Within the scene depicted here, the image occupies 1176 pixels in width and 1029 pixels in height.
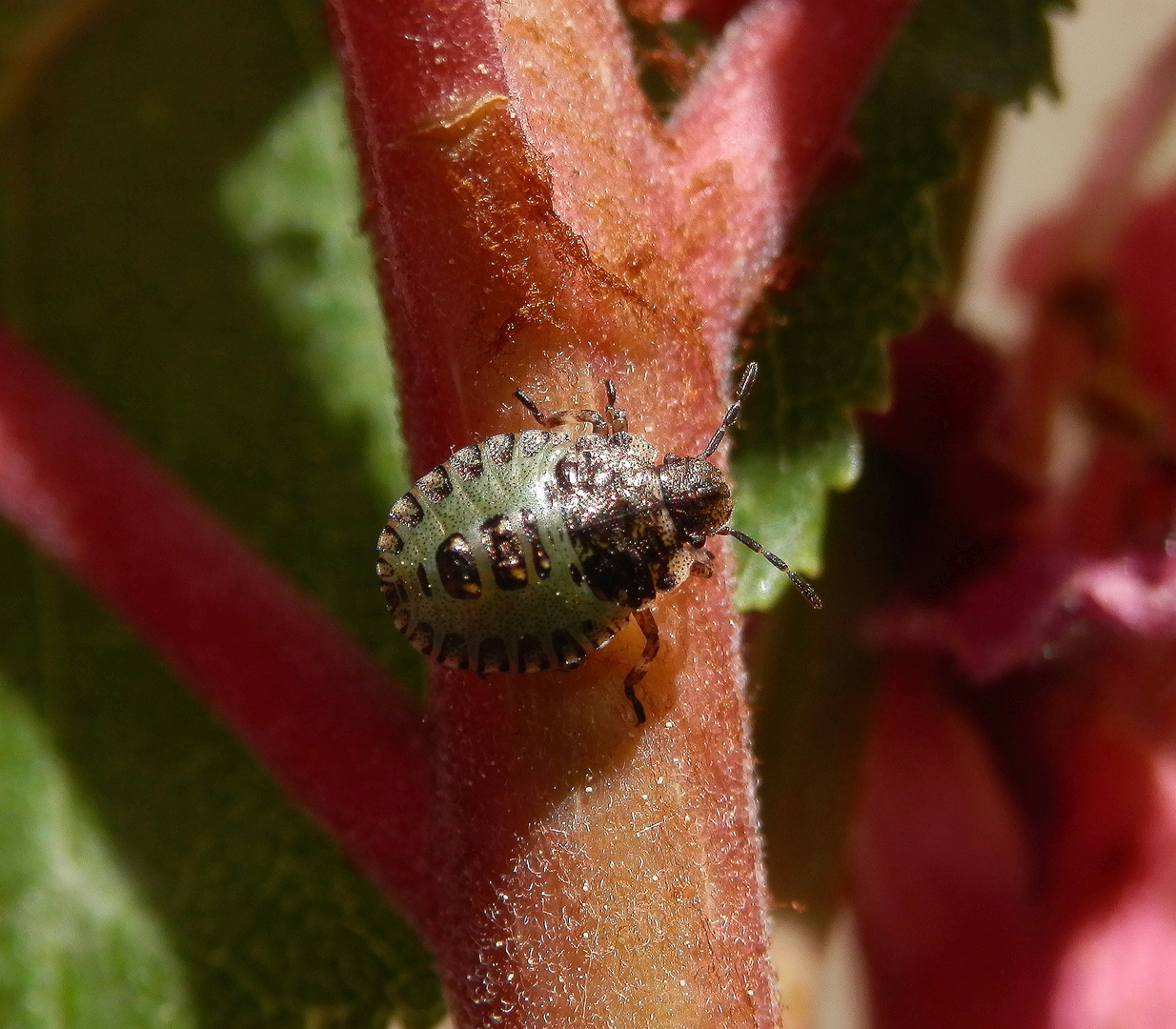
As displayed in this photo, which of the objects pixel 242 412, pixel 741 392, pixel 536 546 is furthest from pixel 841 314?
pixel 242 412

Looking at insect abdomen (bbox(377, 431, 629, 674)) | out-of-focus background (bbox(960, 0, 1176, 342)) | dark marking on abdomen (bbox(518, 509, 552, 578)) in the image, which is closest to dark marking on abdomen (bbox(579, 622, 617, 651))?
insect abdomen (bbox(377, 431, 629, 674))

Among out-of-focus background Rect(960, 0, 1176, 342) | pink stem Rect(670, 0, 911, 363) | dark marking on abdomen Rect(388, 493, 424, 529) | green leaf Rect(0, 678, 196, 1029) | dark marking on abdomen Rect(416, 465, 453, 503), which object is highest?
pink stem Rect(670, 0, 911, 363)

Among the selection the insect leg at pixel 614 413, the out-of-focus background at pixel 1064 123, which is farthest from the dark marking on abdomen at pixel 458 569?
the out-of-focus background at pixel 1064 123

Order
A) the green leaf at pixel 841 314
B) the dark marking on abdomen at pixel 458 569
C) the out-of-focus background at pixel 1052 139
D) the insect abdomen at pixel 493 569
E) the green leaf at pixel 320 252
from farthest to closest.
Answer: the out-of-focus background at pixel 1052 139, the green leaf at pixel 320 252, the green leaf at pixel 841 314, the dark marking on abdomen at pixel 458 569, the insect abdomen at pixel 493 569

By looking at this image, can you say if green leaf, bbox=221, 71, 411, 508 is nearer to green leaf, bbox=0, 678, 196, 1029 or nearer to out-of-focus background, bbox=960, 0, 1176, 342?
green leaf, bbox=0, 678, 196, 1029

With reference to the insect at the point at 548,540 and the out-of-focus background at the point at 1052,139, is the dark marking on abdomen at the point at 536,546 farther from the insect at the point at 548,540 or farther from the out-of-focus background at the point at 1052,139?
the out-of-focus background at the point at 1052,139

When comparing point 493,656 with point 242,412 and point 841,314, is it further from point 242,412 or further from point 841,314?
point 242,412
